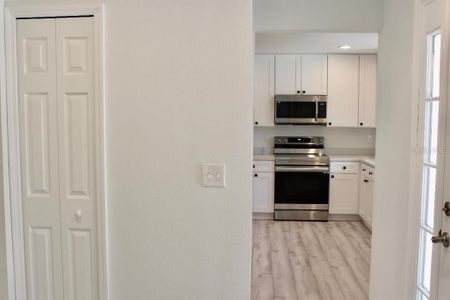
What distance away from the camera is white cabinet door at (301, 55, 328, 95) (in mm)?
5848

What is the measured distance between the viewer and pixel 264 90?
591cm

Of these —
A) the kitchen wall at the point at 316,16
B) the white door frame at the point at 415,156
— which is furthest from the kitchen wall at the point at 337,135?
the white door frame at the point at 415,156

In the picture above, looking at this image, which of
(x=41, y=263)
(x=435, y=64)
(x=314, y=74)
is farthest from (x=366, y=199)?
(x=41, y=263)

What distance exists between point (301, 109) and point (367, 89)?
1005 millimetres

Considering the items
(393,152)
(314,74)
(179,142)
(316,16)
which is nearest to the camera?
(179,142)

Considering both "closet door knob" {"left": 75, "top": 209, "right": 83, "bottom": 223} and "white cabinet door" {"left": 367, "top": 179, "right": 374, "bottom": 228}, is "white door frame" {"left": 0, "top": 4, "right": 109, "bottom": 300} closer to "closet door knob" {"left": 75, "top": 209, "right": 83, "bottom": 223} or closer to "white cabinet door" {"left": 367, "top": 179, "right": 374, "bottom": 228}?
"closet door knob" {"left": 75, "top": 209, "right": 83, "bottom": 223}

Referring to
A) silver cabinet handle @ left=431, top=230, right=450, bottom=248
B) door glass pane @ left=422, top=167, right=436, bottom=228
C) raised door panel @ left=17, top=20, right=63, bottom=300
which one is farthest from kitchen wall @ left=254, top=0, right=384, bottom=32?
silver cabinet handle @ left=431, top=230, right=450, bottom=248

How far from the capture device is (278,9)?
9.46ft

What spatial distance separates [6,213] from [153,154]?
91cm

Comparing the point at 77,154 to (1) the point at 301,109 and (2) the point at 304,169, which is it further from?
(1) the point at 301,109

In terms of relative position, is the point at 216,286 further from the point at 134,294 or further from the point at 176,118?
the point at 176,118

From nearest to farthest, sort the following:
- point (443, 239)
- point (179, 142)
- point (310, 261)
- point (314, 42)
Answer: point (443, 239)
point (179, 142)
point (310, 261)
point (314, 42)

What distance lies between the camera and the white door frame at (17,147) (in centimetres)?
218

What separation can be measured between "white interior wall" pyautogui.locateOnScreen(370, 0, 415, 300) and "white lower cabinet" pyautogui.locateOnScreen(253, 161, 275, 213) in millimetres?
2736
